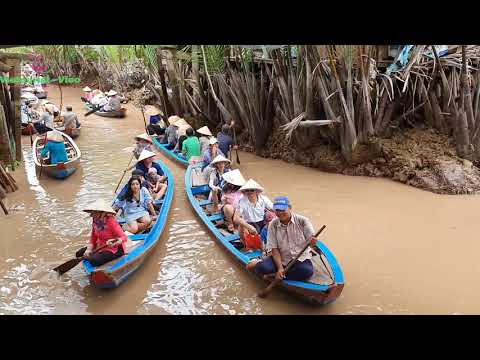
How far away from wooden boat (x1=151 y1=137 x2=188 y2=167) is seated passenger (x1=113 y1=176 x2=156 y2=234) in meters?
3.95

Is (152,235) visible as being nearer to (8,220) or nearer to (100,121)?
(8,220)

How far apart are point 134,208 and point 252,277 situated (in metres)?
2.15

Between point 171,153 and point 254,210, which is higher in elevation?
point 254,210

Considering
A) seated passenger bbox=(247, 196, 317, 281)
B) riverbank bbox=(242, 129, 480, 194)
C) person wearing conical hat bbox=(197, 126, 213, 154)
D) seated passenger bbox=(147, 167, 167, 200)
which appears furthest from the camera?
person wearing conical hat bbox=(197, 126, 213, 154)

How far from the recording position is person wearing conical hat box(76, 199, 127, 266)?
473cm

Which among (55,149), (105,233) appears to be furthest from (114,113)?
(105,233)

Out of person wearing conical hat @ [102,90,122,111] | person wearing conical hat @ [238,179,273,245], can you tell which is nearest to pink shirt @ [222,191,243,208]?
person wearing conical hat @ [238,179,273,245]

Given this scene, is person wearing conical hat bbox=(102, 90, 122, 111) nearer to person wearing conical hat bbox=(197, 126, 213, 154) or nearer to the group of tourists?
the group of tourists

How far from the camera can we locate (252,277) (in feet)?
16.7

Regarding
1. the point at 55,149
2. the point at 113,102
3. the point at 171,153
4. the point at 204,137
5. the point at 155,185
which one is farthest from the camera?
the point at 113,102

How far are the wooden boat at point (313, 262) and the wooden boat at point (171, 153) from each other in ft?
9.92

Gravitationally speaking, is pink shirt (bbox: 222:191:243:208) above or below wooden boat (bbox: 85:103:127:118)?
below

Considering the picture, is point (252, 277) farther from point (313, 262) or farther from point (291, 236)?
point (291, 236)

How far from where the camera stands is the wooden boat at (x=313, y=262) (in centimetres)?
411
